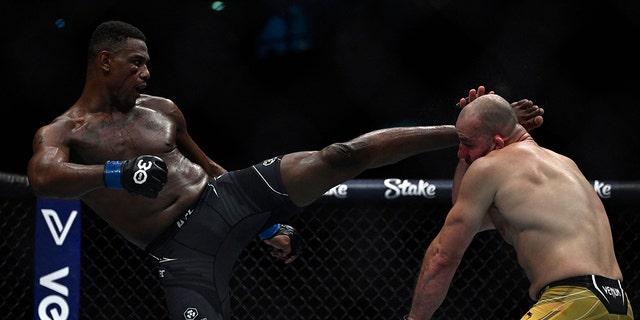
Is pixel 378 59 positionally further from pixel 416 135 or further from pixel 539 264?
pixel 539 264

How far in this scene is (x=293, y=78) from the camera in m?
3.63

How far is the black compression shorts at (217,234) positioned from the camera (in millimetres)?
2422

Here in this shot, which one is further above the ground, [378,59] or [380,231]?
[378,59]

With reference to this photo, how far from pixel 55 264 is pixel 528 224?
152 cm

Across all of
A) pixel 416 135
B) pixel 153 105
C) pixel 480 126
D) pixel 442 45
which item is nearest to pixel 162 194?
pixel 153 105

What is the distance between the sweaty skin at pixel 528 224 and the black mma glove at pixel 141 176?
0.65 meters

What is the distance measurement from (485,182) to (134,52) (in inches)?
42.2

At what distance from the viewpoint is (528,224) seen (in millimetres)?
2027

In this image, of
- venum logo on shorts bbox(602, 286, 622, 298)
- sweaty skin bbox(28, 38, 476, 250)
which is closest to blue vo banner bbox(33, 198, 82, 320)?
sweaty skin bbox(28, 38, 476, 250)

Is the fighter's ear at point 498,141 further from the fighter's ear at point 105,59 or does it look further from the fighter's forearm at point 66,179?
the fighter's ear at point 105,59

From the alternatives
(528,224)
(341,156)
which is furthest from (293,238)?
(528,224)

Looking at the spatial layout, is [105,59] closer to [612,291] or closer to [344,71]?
[344,71]

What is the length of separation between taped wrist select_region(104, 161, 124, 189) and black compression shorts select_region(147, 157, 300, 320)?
36 centimetres

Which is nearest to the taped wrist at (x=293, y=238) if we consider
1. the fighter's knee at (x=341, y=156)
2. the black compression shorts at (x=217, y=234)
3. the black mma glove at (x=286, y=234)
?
the black mma glove at (x=286, y=234)
